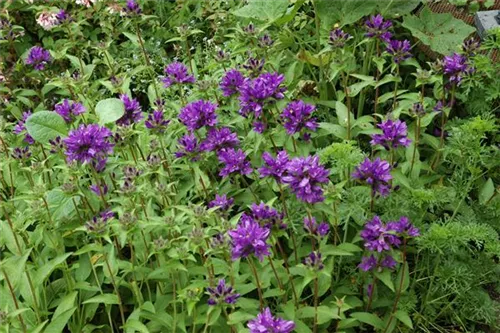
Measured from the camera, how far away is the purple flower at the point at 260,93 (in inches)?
97.5

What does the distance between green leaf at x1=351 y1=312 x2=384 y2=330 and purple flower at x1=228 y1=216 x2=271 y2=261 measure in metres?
0.61

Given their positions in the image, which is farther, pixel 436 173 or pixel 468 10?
pixel 468 10

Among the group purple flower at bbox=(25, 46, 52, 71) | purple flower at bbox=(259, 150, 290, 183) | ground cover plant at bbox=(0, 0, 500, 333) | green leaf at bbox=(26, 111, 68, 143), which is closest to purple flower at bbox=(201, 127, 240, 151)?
ground cover plant at bbox=(0, 0, 500, 333)

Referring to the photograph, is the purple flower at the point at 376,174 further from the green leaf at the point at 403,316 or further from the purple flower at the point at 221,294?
the purple flower at the point at 221,294

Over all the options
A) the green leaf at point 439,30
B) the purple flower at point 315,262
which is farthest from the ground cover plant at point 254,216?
the green leaf at point 439,30

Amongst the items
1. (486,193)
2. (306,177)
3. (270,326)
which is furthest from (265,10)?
(270,326)

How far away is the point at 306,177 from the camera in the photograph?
210 centimetres

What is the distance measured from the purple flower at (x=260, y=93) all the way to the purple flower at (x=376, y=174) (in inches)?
17.3

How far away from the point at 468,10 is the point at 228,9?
71.8 inches

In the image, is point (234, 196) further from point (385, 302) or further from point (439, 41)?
point (439, 41)

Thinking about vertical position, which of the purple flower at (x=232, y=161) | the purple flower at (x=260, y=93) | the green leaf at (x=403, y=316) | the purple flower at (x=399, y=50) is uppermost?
the purple flower at (x=260, y=93)

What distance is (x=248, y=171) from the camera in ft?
8.46

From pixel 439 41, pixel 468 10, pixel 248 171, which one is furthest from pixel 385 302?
pixel 468 10

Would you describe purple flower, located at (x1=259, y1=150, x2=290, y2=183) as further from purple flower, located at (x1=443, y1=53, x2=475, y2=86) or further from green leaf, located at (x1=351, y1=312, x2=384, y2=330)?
purple flower, located at (x1=443, y1=53, x2=475, y2=86)
